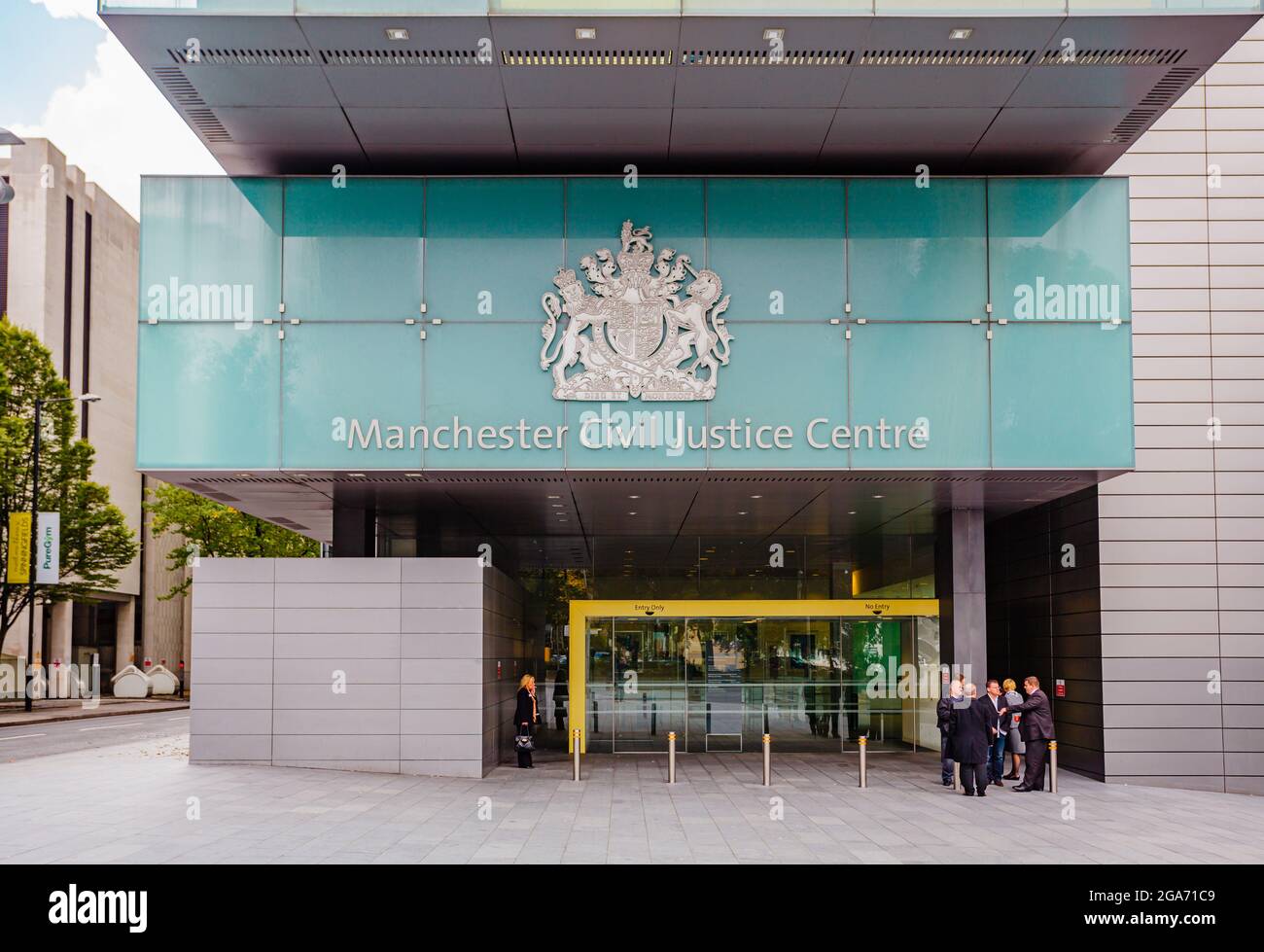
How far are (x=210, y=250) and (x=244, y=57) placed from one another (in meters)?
3.18

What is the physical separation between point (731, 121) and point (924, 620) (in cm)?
1212

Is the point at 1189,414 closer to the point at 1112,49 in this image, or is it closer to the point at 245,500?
the point at 1112,49

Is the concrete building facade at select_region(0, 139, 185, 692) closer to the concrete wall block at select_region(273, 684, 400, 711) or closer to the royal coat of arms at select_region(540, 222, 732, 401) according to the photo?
the concrete wall block at select_region(273, 684, 400, 711)

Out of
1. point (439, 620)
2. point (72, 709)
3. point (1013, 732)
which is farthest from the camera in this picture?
point (72, 709)

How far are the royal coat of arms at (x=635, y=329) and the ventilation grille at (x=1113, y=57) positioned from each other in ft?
16.8

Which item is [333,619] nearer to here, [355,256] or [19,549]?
[355,256]

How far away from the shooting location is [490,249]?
648 inches

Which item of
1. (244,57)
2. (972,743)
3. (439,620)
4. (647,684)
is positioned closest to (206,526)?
(647,684)

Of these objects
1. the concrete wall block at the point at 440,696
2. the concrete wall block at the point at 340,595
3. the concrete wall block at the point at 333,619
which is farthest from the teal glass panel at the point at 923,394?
the concrete wall block at the point at 333,619

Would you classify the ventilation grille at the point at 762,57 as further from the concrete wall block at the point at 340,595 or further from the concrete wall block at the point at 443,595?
the concrete wall block at the point at 340,595

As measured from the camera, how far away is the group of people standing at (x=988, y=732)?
1622 centimetres

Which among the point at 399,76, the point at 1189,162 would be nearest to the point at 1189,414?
the point at 1189,162

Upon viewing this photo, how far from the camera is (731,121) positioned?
1559cm

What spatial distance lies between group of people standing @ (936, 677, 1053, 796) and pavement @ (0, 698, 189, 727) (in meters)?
25.7
